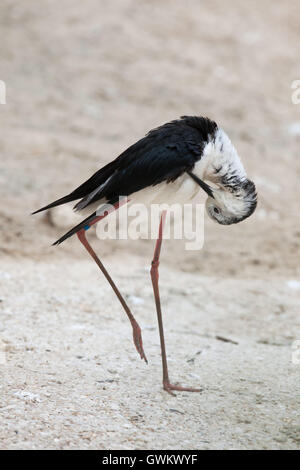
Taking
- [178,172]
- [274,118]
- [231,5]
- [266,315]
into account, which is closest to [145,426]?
[178,172]

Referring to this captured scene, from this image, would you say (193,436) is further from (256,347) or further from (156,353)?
(256,347)

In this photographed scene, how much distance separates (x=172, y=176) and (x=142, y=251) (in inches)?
96.1

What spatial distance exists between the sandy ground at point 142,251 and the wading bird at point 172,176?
1.30 ft

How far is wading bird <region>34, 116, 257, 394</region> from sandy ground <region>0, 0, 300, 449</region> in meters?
0.40

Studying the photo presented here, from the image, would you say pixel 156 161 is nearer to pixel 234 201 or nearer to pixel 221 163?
pixel 221 163

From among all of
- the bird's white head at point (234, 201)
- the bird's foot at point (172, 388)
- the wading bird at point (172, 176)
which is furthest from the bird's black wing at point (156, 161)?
the bird's foot at point (172, 388)

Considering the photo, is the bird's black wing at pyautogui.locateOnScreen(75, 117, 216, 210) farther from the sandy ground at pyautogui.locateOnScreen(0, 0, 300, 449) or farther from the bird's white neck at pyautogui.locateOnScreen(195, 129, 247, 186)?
the sandy ground at pyautogui.locateOnScreen(0, 0, 300, 449)

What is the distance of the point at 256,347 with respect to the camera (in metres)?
3.98

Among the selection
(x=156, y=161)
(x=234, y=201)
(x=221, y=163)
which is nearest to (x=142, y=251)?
→ (x=234, y=201)

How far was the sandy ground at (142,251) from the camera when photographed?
114 inches

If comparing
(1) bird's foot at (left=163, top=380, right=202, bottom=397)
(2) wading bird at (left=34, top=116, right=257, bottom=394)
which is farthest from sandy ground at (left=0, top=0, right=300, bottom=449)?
(2) wading bird at (left=34, top=116, right=257, bottom=394)

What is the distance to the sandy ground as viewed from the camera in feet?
9.51

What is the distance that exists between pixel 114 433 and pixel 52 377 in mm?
615

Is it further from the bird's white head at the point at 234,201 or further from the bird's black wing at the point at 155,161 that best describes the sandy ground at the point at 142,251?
the bird's black wing at the point at 155,161
